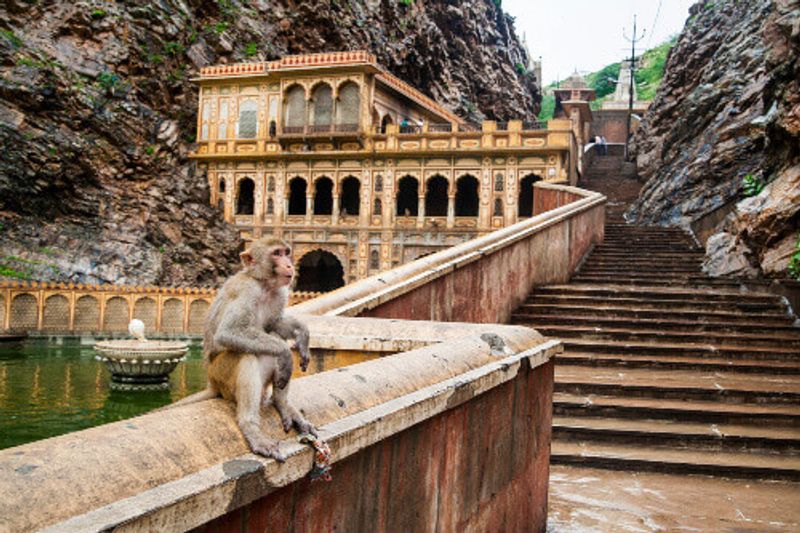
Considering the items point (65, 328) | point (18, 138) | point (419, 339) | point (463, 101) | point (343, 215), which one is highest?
point (463, 101)

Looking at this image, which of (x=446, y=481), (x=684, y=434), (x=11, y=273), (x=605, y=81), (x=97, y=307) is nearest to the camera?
(x=446, y=481)

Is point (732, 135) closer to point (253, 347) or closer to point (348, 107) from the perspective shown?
point (348, 107)

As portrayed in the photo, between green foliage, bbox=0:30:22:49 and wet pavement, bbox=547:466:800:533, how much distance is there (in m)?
37.3

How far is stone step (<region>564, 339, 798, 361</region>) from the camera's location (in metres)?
8.05

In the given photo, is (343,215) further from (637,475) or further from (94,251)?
(637,475)

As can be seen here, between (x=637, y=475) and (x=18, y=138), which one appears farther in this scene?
(x=18, y=138)

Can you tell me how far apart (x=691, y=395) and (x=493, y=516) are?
3.90 meters

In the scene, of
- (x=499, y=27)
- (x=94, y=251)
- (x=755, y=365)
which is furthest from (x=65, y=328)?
(x=499, y=27)

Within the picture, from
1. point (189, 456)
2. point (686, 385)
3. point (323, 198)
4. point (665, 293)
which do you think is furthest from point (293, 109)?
point (189, 456)

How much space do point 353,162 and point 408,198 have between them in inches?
170

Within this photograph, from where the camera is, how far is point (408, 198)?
4016 centimetres

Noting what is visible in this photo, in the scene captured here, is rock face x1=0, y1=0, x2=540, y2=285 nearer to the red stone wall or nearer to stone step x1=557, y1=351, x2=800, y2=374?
stone step x1=557, y1=351, x2=800, y2=374

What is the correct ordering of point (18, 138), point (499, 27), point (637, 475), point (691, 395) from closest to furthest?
1. point (637, 475)
2. point (691, 395)
3. point (18, 138)
4. point (499, 27)

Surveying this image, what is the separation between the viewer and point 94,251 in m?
33.7
